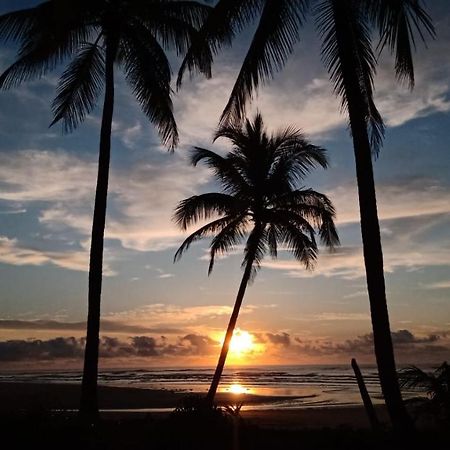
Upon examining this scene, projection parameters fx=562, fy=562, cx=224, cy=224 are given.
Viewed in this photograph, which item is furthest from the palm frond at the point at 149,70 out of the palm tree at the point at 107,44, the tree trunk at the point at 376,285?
the tree trunk at the point at 376,285

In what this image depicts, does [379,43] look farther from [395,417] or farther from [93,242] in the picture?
[93,242]

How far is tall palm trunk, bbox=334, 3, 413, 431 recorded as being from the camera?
8.60 meters

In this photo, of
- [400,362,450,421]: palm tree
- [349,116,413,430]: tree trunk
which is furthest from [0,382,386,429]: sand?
[349,116,413,430]: tree trunk

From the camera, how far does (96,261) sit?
1212 cm

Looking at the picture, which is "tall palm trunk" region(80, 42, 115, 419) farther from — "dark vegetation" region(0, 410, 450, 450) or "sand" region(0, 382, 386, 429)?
"sand" region(0, 382, 386, 429)

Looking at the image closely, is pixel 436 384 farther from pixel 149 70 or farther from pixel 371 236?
pixel 149 70

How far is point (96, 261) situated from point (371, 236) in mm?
6031

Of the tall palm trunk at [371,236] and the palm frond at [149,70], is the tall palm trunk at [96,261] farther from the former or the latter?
the tall palm trunk at [371,236]

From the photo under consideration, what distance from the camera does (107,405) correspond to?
29.2 m

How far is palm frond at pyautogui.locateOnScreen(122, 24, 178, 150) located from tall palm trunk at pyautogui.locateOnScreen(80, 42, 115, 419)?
0.69 metres

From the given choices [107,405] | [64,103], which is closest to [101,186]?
[64,103]

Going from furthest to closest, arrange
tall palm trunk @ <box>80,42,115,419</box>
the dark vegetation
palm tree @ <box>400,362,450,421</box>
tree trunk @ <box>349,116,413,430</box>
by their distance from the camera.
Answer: tall palm trunk @ <box>80,42,115,419</box> → palm tree @ <box>400,362,450,421</box> → tree trunk @ <box>349,116,413,430</box> → the dark vegetation

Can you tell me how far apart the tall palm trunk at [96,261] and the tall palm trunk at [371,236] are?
5869 millimetres

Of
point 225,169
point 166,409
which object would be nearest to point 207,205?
point 225,169
